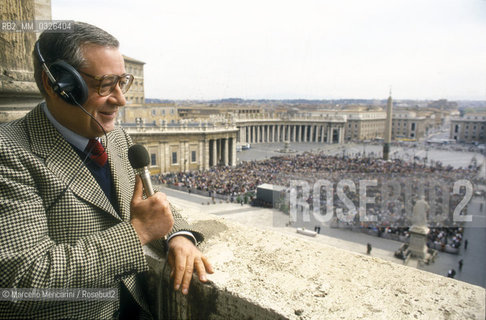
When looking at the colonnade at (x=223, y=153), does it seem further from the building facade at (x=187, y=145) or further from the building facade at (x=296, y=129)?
the building facade at (x=296, y=129)

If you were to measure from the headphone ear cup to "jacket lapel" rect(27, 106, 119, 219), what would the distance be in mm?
200

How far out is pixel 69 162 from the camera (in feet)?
5.18

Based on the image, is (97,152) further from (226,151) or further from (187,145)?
(226,151)

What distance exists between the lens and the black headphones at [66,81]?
56.8 inches

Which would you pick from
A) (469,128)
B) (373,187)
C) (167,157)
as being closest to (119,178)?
(373,187)

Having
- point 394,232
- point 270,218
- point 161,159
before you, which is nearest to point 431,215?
point 394,232

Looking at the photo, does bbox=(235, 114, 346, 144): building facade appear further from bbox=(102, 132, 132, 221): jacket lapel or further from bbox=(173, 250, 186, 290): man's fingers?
bbox=(173, 250, 186, 290): man's fingers

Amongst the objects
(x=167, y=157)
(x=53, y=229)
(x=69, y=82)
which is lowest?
(x=167, y=157)

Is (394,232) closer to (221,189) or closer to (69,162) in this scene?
(221,189)

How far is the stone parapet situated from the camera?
177 centimetres

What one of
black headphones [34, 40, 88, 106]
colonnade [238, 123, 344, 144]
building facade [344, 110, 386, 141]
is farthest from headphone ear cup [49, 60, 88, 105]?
building facade [344, 110, 386, 141]

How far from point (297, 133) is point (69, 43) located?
257 ft

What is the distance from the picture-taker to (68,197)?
1.50m

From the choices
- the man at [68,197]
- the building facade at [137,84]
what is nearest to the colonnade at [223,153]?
the building facade at [137,84]
